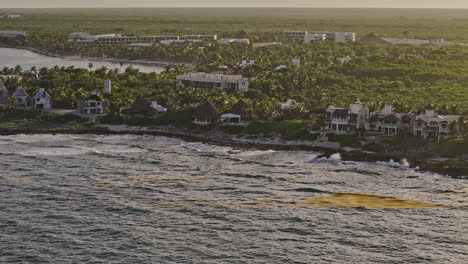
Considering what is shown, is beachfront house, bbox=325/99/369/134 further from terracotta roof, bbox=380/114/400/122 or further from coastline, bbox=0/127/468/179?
coastline, bbox=0/127/468/179

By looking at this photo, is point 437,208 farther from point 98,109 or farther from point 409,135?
point 98,109

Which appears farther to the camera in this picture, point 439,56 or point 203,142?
point 439,56

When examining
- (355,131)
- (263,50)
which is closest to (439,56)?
(263,50)

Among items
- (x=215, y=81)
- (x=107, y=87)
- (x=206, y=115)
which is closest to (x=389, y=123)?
(x=206, y=115)

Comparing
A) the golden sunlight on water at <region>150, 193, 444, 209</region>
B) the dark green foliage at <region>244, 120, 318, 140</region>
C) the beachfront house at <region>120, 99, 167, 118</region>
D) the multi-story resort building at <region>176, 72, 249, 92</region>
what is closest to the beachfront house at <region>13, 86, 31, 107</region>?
the beachfront house at <region>120, 99, 167, 118</region>

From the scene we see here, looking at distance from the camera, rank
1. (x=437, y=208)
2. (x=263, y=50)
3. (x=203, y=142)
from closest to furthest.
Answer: (x=437, y=208), (x=203, y=142), (x=263, y=50)

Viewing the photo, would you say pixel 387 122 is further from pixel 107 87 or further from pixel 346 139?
pixel 107 87
